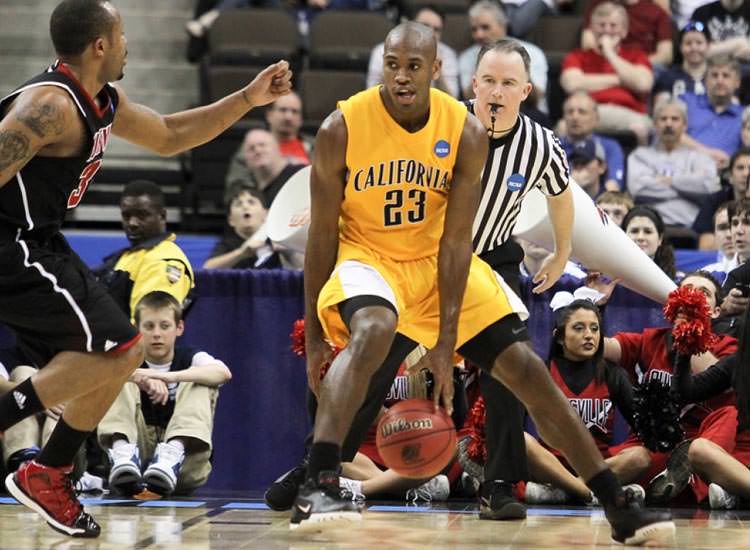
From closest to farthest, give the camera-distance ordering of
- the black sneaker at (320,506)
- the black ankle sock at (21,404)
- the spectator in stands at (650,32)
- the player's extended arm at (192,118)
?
the black sneaker at (320,506), the black ankle sock at (21,404), the player's extended arm at (192,118), the spectator in stands at (650,32)

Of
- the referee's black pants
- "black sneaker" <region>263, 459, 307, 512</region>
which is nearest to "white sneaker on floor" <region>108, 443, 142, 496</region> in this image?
"black sneaker" <region>263, 459, 307, 512</region>

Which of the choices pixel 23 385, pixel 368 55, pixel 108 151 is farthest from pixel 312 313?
pixel 108 151

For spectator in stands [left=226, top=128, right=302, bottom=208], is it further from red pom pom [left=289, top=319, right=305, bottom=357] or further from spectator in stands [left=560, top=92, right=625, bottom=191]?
red pom pom [left=289, top=319, right=305, bottom=357]

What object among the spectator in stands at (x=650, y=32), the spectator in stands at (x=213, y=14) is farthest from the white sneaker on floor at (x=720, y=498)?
the spectator in stands at (x=213, y=14)

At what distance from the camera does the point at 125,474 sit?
21.2 feet

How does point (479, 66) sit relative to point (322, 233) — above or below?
above

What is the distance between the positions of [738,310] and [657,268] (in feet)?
1.52

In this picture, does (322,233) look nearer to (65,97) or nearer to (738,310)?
(65,97)

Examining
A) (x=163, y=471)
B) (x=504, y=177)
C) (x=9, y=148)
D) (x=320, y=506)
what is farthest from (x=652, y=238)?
(x=9, y=148)

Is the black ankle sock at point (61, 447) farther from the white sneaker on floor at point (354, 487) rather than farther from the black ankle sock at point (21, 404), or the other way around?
the white sneaker on floor at point (354, 487)

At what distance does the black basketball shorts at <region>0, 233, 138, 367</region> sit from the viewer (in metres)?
4.70

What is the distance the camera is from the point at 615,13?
427 inches

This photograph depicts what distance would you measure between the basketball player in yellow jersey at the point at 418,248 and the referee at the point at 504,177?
82cm

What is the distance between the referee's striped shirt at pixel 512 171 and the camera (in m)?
5.71
